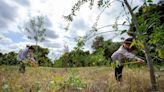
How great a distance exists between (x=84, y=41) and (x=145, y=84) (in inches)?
117

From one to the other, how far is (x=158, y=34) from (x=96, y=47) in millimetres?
2987

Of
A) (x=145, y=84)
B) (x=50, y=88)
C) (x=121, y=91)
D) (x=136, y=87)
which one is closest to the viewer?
(x=50, y=88)

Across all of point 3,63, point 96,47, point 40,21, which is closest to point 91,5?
point 96,47

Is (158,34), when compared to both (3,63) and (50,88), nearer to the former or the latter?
(50,88)

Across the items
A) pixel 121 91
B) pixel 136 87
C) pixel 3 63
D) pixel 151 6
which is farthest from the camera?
pixel 3 63

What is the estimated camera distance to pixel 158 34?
13.1 ft

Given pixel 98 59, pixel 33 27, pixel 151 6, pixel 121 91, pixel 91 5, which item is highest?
pixel 33 27

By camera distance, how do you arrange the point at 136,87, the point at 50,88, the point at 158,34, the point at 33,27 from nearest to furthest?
the point at 158,34
the point at 50,88
the point at 136,87
the point at 33,27

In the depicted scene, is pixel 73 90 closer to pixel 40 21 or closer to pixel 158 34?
pixel 158 34

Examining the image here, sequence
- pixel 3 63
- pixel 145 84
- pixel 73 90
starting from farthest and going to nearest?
1. pixel 3 63
2. pixel 145 84
3. pixel 73 90

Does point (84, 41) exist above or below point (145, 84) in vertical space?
above

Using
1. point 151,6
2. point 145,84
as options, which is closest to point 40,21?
point 145,84

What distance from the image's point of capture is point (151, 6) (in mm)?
5109

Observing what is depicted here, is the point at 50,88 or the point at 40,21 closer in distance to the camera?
the point at 50,88
